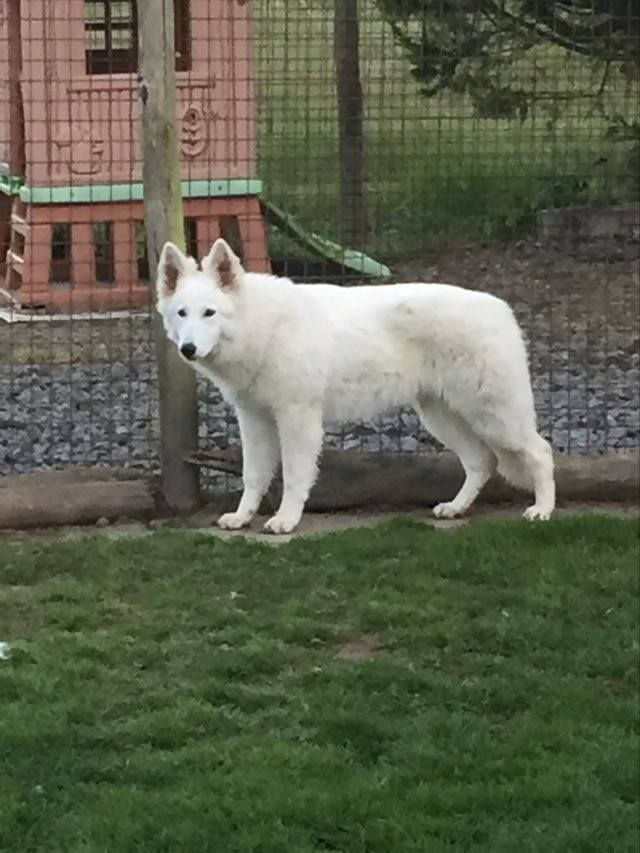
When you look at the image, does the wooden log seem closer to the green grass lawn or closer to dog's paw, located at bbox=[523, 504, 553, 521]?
the green grass lawn

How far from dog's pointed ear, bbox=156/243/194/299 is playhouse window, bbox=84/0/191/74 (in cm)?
379

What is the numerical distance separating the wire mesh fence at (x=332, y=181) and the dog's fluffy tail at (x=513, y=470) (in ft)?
2.37

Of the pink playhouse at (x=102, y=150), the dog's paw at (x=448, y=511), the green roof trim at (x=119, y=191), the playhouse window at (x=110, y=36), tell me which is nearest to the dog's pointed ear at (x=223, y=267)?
the dog's paw at (x=448, y=511)

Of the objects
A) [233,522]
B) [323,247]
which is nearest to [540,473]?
[233,522]

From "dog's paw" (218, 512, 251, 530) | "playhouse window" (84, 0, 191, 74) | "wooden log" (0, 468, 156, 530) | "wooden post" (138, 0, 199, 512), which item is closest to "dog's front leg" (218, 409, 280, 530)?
"dog's paw" (218, 512, 251, 530)

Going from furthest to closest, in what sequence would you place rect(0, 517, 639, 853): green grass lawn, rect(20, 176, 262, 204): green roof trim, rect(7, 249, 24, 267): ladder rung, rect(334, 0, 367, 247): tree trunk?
rect(7, 249, 24, 267): ladder rung, rect(20, 176, 262, 204): green roof trim, rect(334, 0, 367, 247): tree trunk, rect(0, 517, 639, 853): green grass lawn

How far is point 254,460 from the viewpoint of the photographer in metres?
6.64

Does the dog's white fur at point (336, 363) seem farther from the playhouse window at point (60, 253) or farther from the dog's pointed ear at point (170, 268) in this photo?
the playhouse window at point (60, 253)

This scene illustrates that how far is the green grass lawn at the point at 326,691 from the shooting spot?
13.2 ft

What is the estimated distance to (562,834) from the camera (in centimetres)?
395

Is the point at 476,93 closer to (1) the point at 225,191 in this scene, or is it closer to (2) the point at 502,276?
(2) the point at 502,276

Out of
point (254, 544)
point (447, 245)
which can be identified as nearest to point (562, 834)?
point (254, 544)

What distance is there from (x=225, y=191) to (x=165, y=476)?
3.34 meters

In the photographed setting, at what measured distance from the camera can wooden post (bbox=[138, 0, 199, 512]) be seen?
21.4 feet
